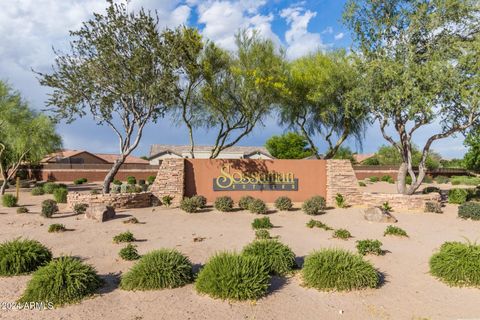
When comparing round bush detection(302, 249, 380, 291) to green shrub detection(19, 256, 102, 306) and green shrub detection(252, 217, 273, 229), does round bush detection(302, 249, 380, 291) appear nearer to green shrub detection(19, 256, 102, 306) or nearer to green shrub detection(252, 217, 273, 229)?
green shrub detection(19, 256, 102, 306)

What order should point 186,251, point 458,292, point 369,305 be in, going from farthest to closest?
point 186,251, point 458,292, point 369,305

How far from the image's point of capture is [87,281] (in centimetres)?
736

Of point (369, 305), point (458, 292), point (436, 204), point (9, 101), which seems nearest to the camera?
point (369, 305)

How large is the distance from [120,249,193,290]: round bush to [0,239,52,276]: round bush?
2686 mm

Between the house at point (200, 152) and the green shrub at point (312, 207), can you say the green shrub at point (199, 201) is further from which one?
the house at point (200, 152)

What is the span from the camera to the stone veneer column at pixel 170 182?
20094 mm

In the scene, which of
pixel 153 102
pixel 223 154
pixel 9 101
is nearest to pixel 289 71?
pixel 153 102

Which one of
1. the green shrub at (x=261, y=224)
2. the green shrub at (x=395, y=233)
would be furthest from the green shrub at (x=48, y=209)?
the green shrub at (x=395, y=233)

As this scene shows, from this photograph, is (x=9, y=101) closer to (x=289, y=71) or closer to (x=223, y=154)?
(x=289, y=71)

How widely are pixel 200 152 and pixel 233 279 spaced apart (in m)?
51.6

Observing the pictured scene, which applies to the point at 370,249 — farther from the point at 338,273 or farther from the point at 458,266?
the point at 338,273

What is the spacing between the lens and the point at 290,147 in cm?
6316

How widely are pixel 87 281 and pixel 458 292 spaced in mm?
8512

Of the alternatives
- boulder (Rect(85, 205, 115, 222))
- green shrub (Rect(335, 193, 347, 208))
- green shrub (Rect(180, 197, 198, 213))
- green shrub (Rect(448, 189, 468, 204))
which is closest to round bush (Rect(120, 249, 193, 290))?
boulder (Rect(85, 205, 115, 222))
